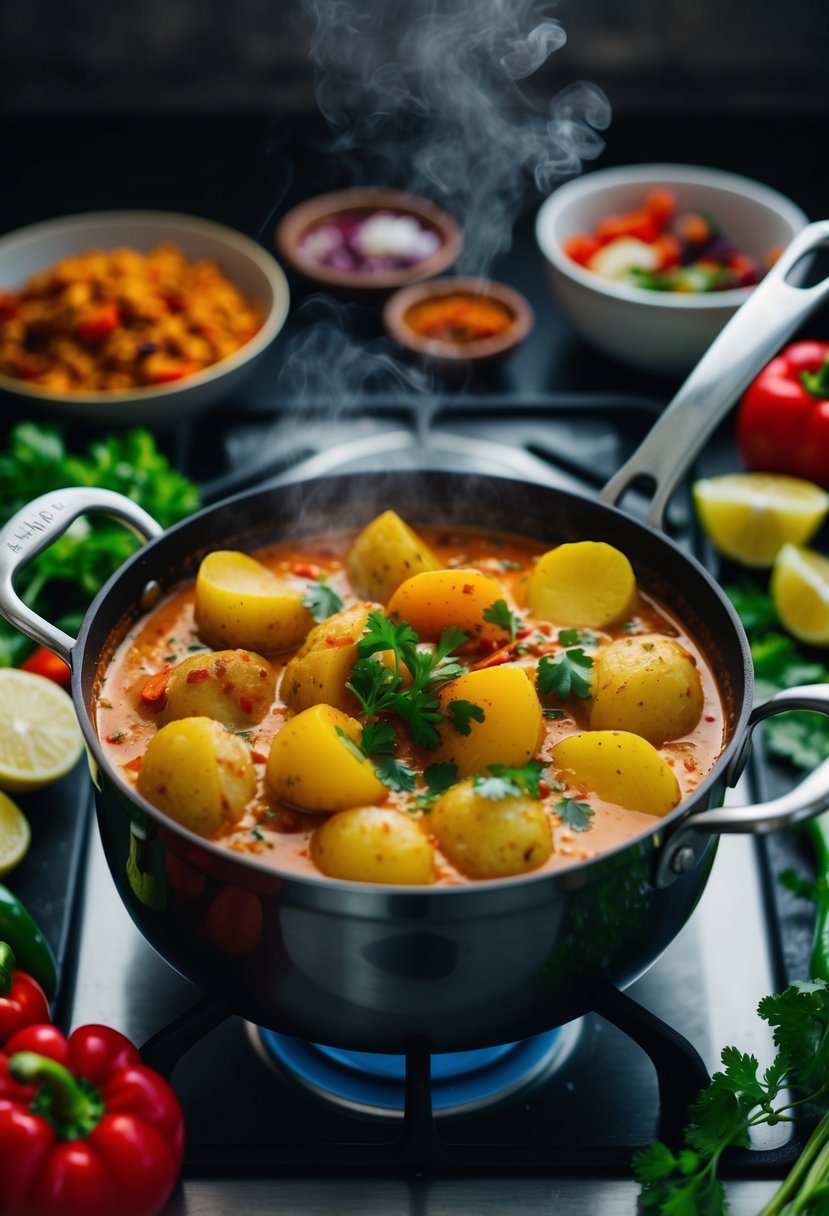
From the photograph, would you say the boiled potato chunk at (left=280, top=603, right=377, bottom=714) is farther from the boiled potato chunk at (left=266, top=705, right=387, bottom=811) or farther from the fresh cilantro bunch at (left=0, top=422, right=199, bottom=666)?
the fresh cilantro bunch at (left=0, top=422, right=199, bottom=666)

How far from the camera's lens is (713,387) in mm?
2211

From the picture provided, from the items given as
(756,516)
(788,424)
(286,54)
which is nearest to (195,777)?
(756,516)

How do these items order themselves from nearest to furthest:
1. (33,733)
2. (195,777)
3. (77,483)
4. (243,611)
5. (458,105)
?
(195,777) → (243,611) → (33,733) → (77,483) → (458,105)

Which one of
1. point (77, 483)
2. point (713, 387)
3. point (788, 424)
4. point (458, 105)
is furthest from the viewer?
point (458, 105)

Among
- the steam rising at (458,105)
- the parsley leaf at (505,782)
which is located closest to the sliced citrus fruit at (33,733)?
the parsley leaf at (505,782)

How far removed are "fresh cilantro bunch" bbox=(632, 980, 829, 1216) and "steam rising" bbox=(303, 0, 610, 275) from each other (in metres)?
2.34

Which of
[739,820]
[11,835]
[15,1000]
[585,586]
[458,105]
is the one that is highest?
[458,105]

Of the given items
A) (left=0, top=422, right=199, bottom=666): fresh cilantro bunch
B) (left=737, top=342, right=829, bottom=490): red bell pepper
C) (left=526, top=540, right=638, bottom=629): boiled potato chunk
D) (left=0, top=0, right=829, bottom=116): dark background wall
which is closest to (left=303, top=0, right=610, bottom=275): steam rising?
(left=0, top=0, right=829, bottom=116): dark background wall

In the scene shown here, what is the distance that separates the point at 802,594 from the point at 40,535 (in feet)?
4.94

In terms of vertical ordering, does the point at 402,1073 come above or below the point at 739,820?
below

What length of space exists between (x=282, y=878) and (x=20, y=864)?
0.96 meters

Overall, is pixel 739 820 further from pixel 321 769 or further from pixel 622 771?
pixel 321 769

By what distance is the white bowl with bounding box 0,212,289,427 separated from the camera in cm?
322

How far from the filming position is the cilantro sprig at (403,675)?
1.84 metres
